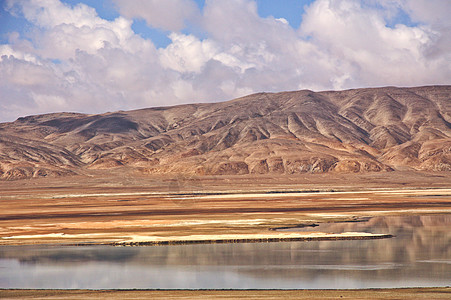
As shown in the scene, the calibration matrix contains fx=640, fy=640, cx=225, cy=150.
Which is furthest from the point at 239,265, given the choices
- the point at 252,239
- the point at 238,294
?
the point at 252,239

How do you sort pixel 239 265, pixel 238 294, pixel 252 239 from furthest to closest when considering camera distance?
pixel 252 239, pixel 239 265, pixel 238 294

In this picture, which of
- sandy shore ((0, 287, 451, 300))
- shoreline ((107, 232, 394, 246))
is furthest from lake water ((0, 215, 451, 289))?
sandy shore ((0, 287, 451, 300))

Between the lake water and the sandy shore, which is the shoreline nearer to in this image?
the lake water

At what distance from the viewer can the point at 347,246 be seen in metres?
39.6

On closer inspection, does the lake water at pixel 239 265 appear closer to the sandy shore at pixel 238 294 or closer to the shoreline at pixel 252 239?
the shoreline at pixel 252 239

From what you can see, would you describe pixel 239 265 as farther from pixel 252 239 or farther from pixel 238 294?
pixel 252 239

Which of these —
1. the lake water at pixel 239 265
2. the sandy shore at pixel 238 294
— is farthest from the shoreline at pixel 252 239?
the sandy shore at pixel 238 294

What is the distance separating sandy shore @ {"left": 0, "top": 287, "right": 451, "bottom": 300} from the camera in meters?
23.8

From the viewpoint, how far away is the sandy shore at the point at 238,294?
936 inches

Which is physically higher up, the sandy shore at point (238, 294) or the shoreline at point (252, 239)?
the shoreline at point (252, 239)

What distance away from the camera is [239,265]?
33.0m

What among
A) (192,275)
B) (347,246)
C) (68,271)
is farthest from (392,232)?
(68,271)

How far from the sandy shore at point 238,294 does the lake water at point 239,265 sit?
152 centimetres

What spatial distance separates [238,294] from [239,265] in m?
8.37
